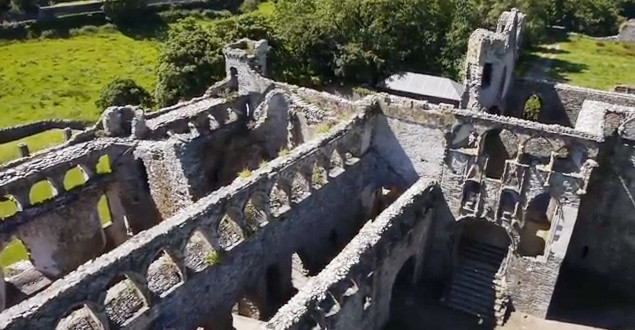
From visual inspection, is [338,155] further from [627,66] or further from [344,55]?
[627,66]

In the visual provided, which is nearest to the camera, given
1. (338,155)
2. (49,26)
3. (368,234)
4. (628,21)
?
(368,234)

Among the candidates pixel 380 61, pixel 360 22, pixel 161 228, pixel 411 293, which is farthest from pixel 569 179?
pixel 360 22

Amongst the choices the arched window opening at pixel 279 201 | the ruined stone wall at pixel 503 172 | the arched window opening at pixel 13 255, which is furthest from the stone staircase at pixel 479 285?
the arched window opening at pixel 13 255

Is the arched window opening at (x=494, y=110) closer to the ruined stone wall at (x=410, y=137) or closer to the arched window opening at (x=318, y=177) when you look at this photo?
the ruined stone wall at (x=410, y=137)

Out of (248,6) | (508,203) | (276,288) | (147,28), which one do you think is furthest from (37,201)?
(248,6)

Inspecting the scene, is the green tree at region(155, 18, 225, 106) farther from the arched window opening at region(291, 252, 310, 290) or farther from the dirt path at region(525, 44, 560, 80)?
the dirt path at region(525, 44, 560, 80)

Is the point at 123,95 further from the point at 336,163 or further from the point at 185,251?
the point at 185,251
